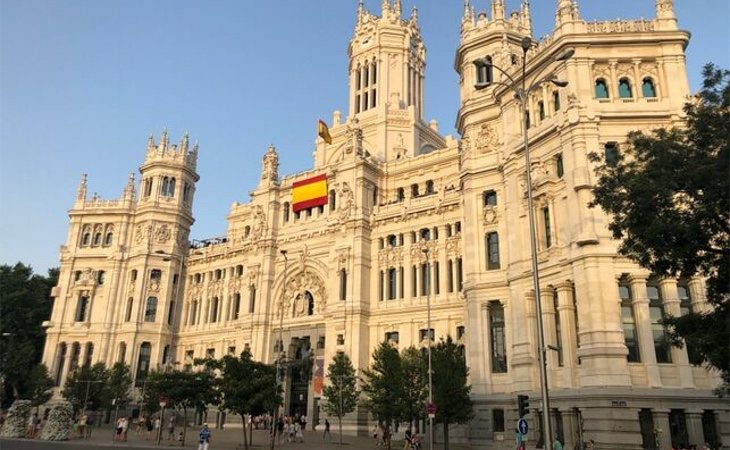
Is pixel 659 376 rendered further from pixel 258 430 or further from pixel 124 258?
pixel 124 258

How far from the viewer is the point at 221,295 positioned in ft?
221

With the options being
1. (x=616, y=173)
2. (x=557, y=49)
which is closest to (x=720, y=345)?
(x=616, y=173)

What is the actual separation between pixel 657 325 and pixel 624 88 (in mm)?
14838

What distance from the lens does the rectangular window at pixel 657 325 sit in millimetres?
29844

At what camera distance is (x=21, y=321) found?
74.1 metres

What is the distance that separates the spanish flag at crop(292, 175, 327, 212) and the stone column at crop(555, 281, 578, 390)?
32.0 meters

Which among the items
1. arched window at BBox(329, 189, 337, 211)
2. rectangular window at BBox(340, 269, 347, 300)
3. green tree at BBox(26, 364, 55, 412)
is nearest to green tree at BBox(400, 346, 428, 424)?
rectangular window at BBox(340, 269, 347, 300)

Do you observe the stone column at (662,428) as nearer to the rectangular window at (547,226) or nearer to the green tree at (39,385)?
the rectangular window at (547,226)

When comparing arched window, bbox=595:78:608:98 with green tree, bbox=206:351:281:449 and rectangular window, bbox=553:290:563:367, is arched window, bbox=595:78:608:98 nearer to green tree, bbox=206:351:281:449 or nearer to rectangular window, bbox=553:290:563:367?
rectangular window, bbox=553:290:563:367

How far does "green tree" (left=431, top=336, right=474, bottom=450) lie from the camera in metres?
34.3

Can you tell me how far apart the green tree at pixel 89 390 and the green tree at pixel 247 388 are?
25855mm

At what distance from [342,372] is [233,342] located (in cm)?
2322

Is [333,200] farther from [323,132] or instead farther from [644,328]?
[644,328]

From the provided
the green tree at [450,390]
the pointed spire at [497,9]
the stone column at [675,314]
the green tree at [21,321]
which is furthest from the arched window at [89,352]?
the stone column at [675,314]
